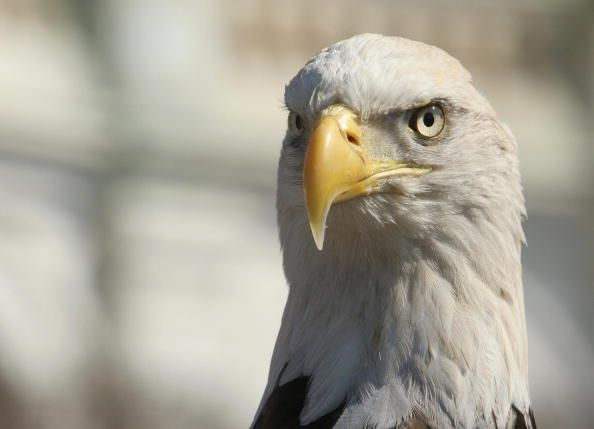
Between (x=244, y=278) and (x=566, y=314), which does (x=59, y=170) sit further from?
(x=566, y=314)

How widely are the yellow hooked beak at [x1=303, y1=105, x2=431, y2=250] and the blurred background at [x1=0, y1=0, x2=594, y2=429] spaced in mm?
5354

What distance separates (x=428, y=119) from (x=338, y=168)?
301mm

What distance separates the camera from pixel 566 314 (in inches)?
337

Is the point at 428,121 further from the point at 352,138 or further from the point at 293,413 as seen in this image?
the point at 293,413

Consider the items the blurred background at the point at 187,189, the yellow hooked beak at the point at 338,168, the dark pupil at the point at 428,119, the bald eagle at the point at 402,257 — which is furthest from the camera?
the blurred background at the point at 187,189

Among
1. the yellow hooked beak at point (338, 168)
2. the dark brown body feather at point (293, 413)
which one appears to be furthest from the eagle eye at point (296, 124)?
the dark brown body feather at point (293, 413)

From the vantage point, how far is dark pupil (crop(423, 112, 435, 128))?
2.59m

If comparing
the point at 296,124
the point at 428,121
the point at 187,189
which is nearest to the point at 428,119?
the point at 428,121

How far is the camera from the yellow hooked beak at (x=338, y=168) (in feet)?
7.75

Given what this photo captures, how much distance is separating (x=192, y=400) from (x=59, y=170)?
198 centimetres

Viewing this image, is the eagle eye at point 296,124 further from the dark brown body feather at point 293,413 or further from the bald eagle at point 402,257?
the dark brown body feather at point 293,413

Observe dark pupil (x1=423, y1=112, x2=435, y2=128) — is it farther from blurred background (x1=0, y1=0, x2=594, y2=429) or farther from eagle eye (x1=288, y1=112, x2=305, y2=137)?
blurred background (x1=0, y1=0, x2=594, y2=429)

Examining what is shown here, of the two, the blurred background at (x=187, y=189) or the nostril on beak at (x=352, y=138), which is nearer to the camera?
the nostril on beak at (x=352, y=138)

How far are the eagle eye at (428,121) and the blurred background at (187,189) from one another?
17.3ft
